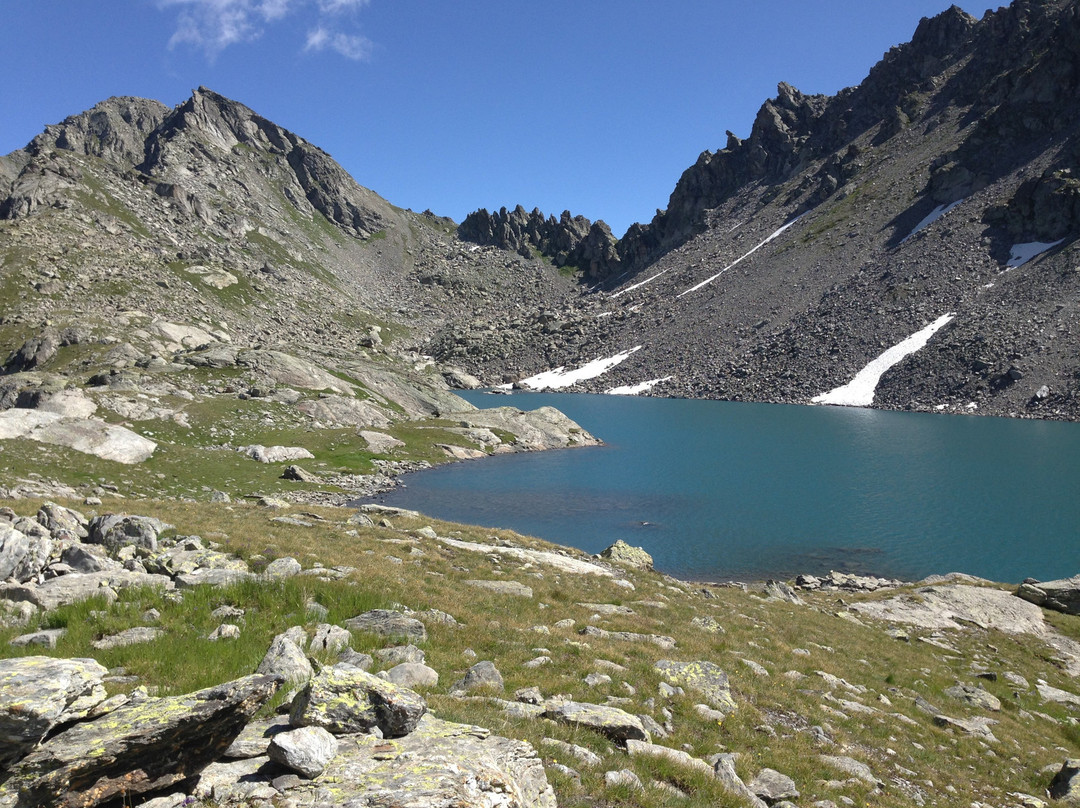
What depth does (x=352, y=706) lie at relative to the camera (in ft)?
25.3

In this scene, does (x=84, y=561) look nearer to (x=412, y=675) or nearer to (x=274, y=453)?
(x=412, y=675)

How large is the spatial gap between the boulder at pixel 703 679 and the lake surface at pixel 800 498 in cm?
2652

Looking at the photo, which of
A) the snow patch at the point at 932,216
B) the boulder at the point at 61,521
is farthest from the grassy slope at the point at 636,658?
the snow patch at the point at 932,216

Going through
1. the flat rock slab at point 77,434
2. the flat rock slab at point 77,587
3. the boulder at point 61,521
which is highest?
the flat rock slab at point 77,434

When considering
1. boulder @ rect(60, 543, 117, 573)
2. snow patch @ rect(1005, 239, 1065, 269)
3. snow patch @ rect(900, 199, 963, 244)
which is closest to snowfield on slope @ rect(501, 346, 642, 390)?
snow patch @ rect(900, 199, 963, 244)

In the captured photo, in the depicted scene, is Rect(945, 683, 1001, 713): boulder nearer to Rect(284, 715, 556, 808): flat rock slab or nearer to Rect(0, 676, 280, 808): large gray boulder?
Rect(284, 715, 556, 808): flat rock slab

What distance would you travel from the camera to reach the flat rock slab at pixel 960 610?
96.7 feet

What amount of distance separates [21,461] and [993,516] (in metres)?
78.3

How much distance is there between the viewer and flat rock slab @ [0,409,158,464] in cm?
4388

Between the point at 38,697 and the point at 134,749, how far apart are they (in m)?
1.10

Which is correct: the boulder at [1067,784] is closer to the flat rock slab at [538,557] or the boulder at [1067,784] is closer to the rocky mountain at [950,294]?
the flat rock slab at [538,557]

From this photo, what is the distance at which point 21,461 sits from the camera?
39406 millimetres

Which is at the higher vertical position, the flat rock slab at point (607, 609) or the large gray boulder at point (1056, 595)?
the flat rock slab at point (607, 609)

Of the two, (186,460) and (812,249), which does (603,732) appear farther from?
(812,249)
